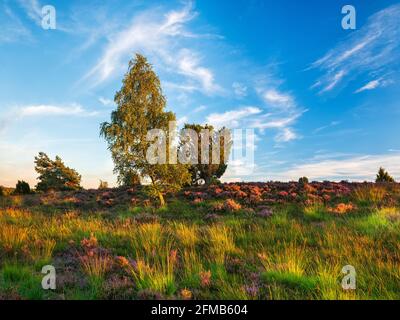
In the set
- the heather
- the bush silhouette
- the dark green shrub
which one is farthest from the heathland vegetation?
the dark green shrub

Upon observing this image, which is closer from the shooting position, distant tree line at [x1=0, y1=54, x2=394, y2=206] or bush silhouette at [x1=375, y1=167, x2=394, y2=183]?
distant tree line at [x1=0, y1=54, x2=394, y2=206]

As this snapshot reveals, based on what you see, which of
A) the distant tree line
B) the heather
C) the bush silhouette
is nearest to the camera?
the heather

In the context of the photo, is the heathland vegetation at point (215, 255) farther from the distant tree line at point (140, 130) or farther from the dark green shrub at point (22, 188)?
the dark green shrub at point (22, 188)

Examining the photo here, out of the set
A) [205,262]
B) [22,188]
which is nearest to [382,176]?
[205,262]

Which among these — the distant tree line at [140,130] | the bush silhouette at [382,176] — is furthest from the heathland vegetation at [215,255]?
the bush silhouette at [382,176]

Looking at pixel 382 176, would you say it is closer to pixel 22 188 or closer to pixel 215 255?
pixel 215 255

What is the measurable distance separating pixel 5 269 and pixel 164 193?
1905 centimetres

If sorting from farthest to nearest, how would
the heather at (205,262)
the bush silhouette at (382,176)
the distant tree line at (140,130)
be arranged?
1. the bush silhouette at (382,176)
2. the distant tree line at (140,130)
3. the heather at (205,262)

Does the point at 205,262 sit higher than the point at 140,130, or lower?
lower

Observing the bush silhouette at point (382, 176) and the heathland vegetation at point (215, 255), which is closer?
the heathland vegetation at point (215, 255)

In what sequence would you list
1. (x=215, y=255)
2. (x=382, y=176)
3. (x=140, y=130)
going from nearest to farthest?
(x=215, y=255) < (x=140, y=130) < (x=382, y=176)

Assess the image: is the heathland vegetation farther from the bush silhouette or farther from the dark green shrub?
the dark green shrub

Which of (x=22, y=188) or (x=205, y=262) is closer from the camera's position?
(x=205, y=262)
